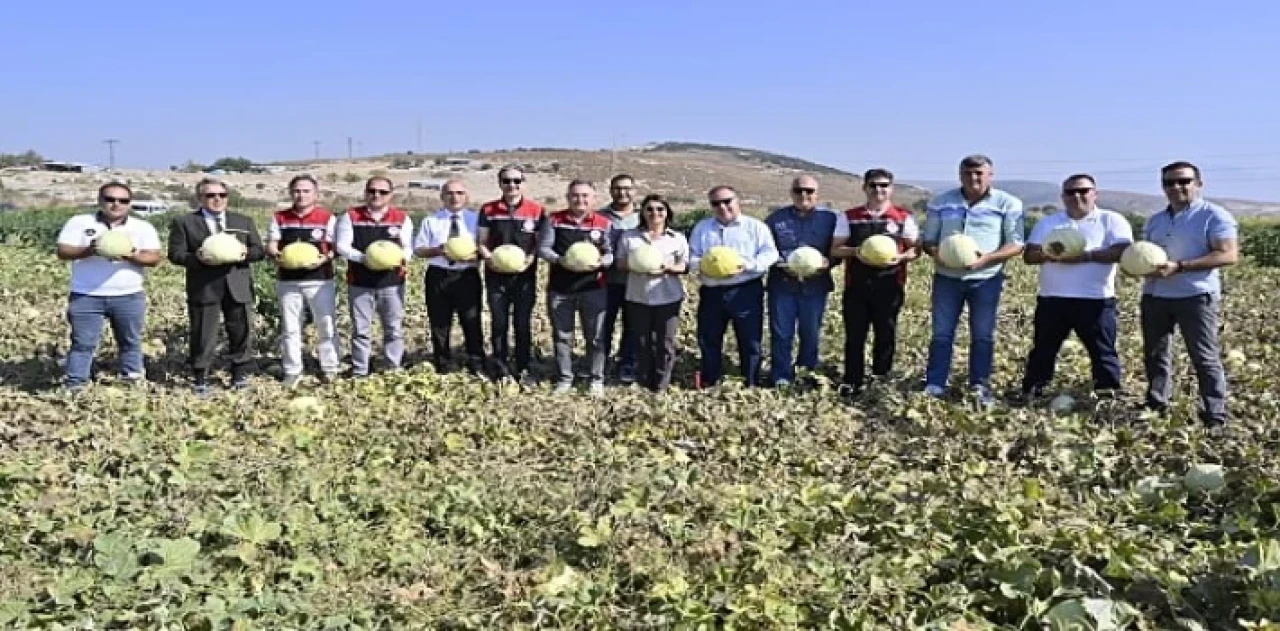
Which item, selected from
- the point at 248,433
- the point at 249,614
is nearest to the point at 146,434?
the point at 248,433

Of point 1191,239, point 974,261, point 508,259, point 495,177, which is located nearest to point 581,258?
point 508,259

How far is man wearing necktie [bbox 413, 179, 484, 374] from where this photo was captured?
8.62 m

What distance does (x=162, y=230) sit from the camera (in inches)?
1018

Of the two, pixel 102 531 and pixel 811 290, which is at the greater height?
pixel 811 290

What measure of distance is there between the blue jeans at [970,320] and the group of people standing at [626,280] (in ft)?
0.05

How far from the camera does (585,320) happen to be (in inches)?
343

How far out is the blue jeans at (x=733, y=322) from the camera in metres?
8.48

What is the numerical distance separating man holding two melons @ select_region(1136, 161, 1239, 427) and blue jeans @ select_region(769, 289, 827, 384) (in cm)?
235

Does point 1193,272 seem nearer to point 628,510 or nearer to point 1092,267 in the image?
point 1092,267

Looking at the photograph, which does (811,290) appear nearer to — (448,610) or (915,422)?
(915,422)

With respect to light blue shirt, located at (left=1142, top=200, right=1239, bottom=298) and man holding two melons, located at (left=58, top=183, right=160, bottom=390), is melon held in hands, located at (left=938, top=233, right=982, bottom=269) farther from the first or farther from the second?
man holding two melons, located at (left=58, top=183, right=160, bottom=390)

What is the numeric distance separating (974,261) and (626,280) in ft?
9.18

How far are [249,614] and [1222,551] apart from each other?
3986mm

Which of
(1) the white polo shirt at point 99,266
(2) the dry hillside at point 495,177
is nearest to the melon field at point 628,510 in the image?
(1) the white polo shirt at point 99,266
